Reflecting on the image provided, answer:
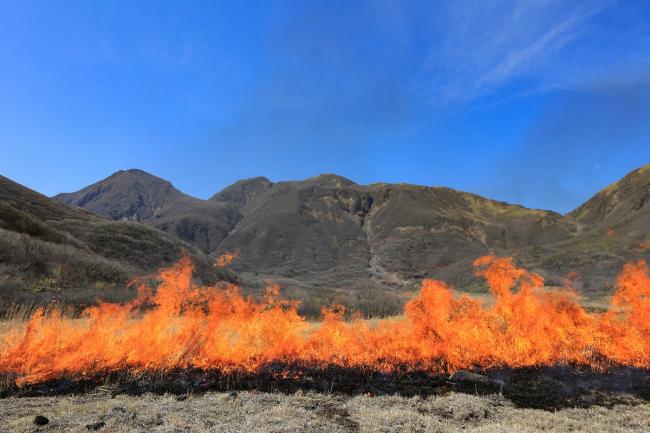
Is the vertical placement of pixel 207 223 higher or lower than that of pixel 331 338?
higher

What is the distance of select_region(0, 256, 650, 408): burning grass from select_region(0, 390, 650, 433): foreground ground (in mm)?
1160

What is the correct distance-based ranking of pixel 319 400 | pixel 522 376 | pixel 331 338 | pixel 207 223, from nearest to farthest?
pixel 319 400
pixel 522 376
pixel 331 338
pixel 207 223

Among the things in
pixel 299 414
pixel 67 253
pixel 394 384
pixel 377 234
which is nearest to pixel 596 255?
pixel 394 384

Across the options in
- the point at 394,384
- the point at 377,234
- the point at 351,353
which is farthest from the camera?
the point at 377,234

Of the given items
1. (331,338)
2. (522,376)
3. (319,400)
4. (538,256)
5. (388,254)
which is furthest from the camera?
(388,254)

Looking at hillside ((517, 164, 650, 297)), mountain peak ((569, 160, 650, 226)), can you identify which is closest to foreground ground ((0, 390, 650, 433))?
hillside ((517, 164, 650, 297))

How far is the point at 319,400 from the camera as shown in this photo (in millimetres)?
11258

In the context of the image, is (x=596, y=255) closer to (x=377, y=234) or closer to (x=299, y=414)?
(x=299, y=414)


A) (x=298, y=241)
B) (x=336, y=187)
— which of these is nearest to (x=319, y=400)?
(x=298, y=241)

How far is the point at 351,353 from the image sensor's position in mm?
16266

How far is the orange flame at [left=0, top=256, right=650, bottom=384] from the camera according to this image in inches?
513

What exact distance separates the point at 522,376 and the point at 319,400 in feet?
25.9

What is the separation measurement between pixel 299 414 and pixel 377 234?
145210mm

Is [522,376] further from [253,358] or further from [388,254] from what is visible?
[388,254]
